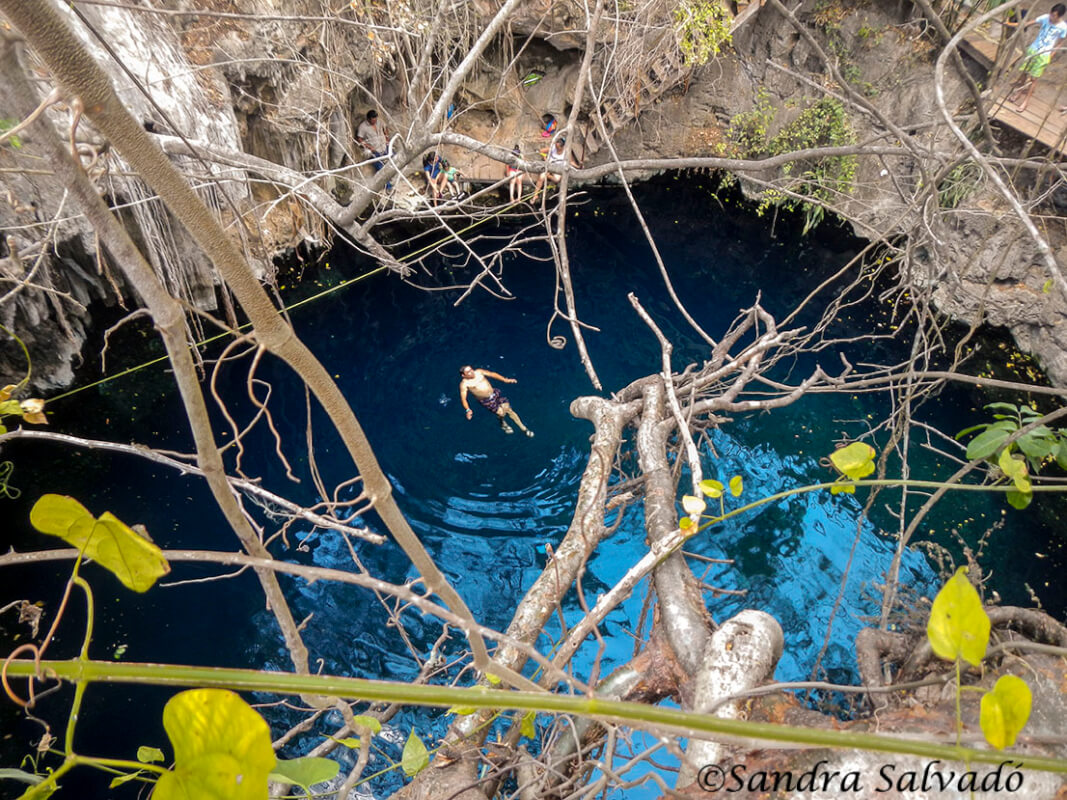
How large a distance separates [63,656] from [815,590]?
4465mm

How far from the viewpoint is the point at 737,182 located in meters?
8.56

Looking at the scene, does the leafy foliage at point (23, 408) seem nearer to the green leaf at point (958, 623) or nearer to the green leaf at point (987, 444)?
the green leaf at point (958, 623)

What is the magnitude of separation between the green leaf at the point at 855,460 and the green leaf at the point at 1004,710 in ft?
2.63

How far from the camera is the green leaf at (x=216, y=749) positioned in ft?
1.51

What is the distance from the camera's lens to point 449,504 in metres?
4.45

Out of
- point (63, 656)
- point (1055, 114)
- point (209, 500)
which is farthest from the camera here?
point (1055, 114)

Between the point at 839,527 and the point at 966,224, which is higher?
the point at 966,224

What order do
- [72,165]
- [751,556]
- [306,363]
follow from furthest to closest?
[751,556], [306,363], [72,165]

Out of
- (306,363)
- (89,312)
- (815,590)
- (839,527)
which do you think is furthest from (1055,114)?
(89,312)

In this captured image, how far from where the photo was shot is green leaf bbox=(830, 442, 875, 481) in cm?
130

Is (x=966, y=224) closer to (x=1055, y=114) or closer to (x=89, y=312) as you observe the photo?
(x=1055, y=114)

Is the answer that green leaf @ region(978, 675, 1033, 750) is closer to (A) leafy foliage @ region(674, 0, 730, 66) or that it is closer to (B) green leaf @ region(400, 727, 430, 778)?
(B) green leaf @ region(400, 727, 430, 778)

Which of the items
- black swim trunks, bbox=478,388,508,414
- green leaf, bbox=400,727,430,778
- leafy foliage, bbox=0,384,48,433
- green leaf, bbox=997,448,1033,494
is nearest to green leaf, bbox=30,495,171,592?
green leaf, bbox=400,727,430,778

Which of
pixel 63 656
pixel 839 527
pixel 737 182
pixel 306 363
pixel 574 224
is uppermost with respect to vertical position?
pixel 737 182
